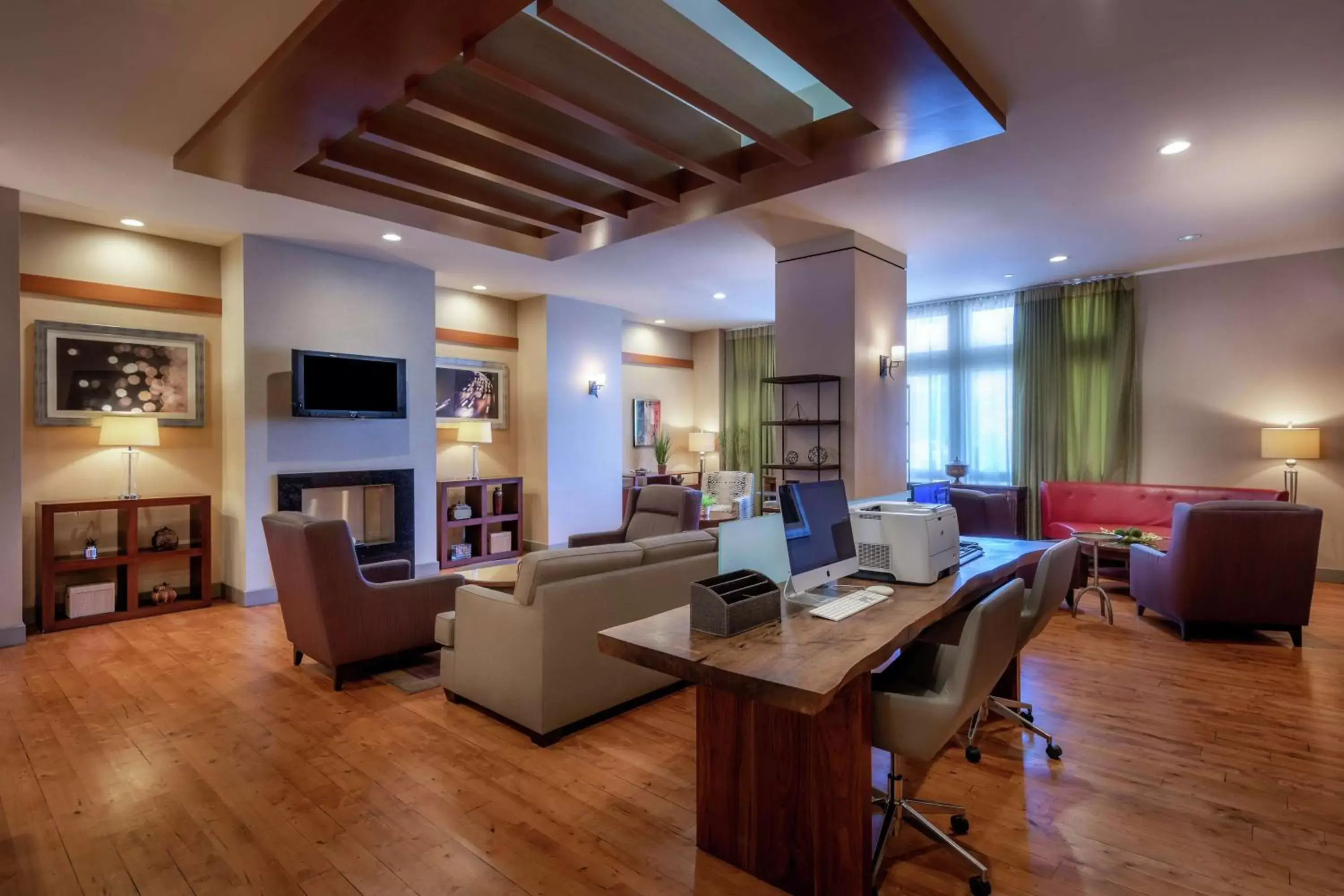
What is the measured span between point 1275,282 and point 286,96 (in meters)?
8.01

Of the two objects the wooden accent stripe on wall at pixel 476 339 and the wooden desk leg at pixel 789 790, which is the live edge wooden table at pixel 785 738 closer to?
the wooden desk leg at pixel 789 790

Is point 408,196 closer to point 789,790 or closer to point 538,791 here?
point 538,791

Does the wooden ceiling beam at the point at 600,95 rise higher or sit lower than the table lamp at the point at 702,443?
higher

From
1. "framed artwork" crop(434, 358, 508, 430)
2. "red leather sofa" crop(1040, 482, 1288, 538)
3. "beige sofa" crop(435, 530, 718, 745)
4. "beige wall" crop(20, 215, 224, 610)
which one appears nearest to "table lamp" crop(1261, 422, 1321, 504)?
"red leather sofa" crop(1040, 482, 1288, 538)

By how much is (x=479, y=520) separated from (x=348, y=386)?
2.08m

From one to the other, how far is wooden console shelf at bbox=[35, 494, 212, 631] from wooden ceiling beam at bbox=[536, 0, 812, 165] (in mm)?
4754

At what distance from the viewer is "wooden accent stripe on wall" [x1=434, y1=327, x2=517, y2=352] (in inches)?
282

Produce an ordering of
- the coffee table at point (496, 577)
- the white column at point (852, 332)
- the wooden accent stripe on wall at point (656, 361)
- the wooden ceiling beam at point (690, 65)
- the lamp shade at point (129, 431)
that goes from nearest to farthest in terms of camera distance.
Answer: the wooden ceiling beam at point (690, 65), the coffee table at point (496, 577), the lamp shade at point (129, 431), the white column at point (852, 332), the wooden accent stripe on wall at point (656, 361)

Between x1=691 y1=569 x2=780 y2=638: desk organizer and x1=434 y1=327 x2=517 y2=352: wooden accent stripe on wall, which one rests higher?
x1=434 y1=327 x2=517 y2=352: wooden accent stripe on wall

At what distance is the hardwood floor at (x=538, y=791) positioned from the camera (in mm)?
2029

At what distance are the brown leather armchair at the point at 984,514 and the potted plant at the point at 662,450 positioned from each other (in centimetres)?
414

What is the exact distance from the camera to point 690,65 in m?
2.76

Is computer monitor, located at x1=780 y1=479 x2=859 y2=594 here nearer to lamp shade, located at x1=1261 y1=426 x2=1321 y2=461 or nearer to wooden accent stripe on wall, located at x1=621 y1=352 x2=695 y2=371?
lamp shade, located at x1=1261 y1=426 x2=1321 y2=461

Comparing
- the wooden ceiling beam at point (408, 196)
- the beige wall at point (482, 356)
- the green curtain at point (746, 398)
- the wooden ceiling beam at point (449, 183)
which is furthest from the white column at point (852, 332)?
the green curtain at point (746, 398)
